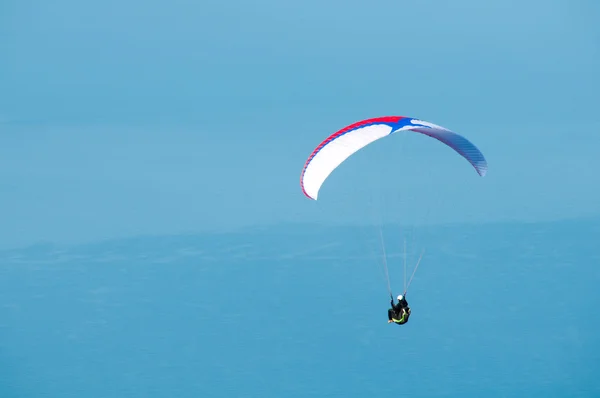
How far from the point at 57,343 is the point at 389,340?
941 centimetres

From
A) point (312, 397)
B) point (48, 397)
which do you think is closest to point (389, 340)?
point (312, 397)

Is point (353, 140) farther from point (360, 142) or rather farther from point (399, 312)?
point (399, 312)

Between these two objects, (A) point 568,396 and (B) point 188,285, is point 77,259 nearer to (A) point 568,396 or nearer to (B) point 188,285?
(B) point 188,285

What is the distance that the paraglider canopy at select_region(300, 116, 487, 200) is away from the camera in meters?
26.0

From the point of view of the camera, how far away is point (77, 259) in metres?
39.4

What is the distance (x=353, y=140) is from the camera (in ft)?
85.6

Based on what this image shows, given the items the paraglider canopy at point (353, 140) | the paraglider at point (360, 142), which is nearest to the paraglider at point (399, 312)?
the paraglider at point (360, 142)

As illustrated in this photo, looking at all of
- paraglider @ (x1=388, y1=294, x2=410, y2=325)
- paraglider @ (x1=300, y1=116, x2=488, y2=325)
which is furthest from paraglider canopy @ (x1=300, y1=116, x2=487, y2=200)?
paraglider @ (x1=388, y1=294, x2=410, y2=325)

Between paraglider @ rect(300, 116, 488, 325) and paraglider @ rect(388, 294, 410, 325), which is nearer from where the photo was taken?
paraglider @ rect(300, 116, 488, 325)

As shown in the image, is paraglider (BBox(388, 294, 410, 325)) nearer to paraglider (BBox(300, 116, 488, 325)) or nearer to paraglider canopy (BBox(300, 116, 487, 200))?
paraglider (BBox(300, 116, 488, 325))

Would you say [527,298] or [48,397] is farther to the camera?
[527,298]

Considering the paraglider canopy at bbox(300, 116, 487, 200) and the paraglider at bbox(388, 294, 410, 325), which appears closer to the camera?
the paraglider canopy at bbox(300, 116, 487, 200)

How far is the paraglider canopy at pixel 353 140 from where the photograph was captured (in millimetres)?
26000

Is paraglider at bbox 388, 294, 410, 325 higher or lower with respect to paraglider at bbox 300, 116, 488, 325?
lower
